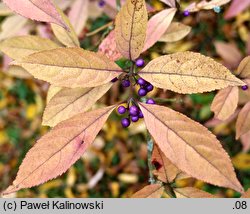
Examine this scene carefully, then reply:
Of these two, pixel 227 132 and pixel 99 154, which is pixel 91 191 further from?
pixel 227 132

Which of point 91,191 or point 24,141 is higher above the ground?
point 24,141

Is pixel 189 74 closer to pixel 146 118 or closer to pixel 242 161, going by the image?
pixel 146 118

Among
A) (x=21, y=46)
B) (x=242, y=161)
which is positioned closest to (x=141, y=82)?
(x=21, y=46)

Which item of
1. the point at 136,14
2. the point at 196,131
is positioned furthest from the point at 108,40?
the point at 196,131

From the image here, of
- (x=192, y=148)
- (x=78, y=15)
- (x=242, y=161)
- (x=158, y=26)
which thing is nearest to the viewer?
(x=192, y=148)

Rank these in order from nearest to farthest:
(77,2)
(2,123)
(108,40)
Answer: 1. (108,40)
2. (77,2)
3. (2,123)

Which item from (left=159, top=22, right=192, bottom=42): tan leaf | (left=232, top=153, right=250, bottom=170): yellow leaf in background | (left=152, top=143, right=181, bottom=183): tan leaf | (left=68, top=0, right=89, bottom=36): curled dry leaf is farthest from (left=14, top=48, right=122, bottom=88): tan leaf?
(left=232, top=153, right=250, bottom=170): yellow leaf in background
